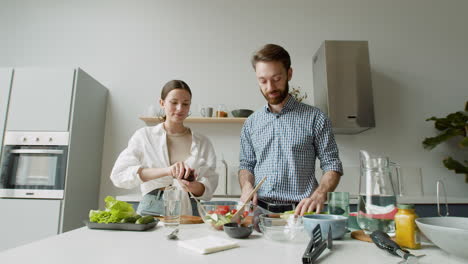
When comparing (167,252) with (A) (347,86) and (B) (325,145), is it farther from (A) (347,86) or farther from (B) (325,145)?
(A) (347,86)

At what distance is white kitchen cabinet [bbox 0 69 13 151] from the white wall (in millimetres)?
806

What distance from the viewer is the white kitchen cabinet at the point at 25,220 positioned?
2.14 m

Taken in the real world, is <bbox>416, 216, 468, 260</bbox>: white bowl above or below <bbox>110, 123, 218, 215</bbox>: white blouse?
below

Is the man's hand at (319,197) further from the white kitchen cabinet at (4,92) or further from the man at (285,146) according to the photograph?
the white kitchen cabinet at (4,92)

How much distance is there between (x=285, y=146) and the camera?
4.66 ft

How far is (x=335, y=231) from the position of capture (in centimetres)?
77

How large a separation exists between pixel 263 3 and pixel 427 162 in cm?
251

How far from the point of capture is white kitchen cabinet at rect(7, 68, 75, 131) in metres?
2.27

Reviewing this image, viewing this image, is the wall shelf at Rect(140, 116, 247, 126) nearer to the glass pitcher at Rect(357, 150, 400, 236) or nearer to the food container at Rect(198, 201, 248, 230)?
the food container at Rect(198, 201, 248, 230)

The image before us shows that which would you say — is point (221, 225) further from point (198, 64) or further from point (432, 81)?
point (432, 81)

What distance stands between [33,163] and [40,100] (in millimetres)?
525

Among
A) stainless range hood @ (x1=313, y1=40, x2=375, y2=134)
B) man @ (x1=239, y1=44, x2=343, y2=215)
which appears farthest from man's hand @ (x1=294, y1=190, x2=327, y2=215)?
stainless range hood @ (x1=313, y1=40, x2=375, y2=134)

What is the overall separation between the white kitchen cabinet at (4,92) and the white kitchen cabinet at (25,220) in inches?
21.8

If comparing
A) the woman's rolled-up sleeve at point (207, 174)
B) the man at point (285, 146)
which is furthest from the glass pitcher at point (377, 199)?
the woman's rolled-up sleeve at point (207, 174)
